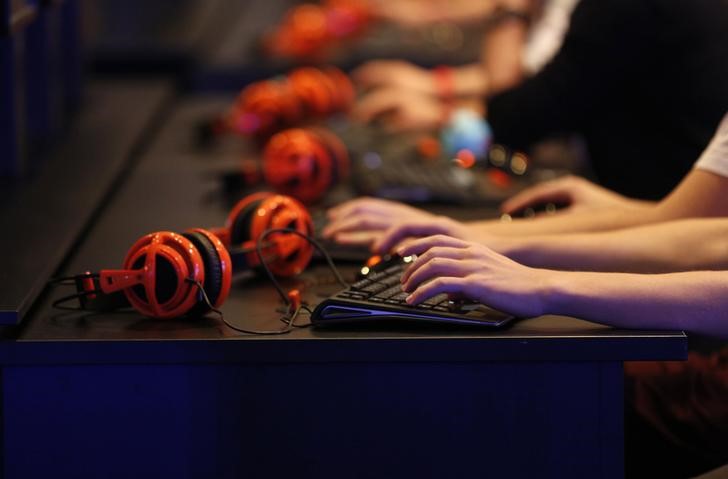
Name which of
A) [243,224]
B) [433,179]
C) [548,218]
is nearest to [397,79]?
[433,179]

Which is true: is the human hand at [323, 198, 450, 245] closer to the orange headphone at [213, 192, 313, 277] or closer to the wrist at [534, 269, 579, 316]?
the orange headphone at [213, 192, 313, 277]

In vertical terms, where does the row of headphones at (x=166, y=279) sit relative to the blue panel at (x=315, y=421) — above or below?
above

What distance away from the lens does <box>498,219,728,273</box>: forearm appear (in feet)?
5.16

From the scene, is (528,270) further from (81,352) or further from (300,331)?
(81,352)

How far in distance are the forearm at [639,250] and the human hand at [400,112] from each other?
1.26m

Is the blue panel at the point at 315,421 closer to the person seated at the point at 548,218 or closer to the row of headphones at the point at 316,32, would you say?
the person seated at the point at 548,218

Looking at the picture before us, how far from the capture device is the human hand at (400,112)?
2873mm

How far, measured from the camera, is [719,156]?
63.2 inches

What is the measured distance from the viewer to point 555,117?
95.7 inches

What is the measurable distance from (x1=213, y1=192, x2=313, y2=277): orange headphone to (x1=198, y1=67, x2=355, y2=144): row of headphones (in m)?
1.00

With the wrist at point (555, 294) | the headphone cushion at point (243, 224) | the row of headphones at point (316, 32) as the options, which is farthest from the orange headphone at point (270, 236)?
the row of headphones at point (316, 32)

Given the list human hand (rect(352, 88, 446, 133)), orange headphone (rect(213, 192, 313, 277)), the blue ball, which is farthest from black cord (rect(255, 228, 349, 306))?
human hand (rect(352, 88, 446, 133))

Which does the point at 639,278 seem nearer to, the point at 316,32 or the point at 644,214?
the point at 644,214

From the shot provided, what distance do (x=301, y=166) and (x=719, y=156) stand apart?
28.8 inches
